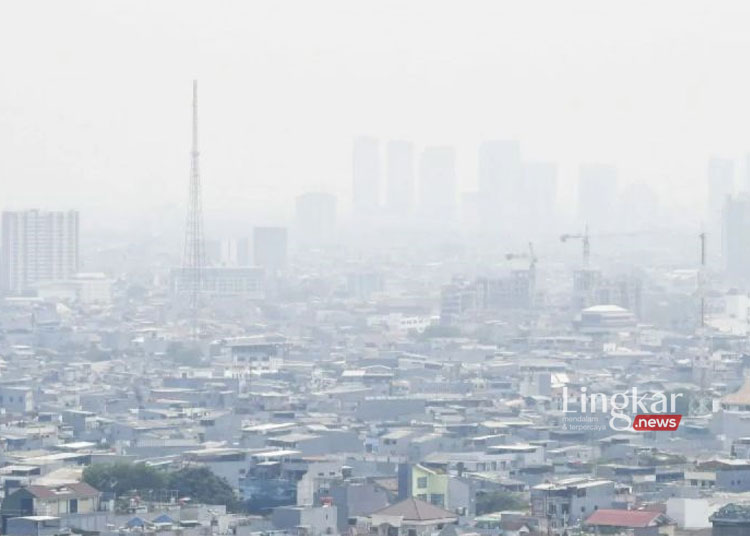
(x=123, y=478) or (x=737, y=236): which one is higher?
(x=737, y=236)

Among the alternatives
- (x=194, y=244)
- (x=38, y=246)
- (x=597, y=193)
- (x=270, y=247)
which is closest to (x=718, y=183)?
(x=597, y=193)

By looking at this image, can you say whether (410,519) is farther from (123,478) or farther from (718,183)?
(718,183)

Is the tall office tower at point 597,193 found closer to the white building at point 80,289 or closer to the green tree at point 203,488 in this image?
the white building at point 80,289

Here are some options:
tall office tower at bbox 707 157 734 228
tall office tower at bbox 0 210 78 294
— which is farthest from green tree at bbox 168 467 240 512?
tall office tower at bbox 707 157 734 228

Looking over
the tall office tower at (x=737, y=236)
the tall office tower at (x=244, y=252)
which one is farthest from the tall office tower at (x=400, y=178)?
the tall office tower at (x=737, y=236)

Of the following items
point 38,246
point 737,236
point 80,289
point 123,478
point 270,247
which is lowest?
point 123,478

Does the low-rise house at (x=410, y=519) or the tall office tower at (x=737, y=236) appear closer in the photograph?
the low-rise house at (x=410, y=519)

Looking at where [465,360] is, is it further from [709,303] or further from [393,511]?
[393,511]
